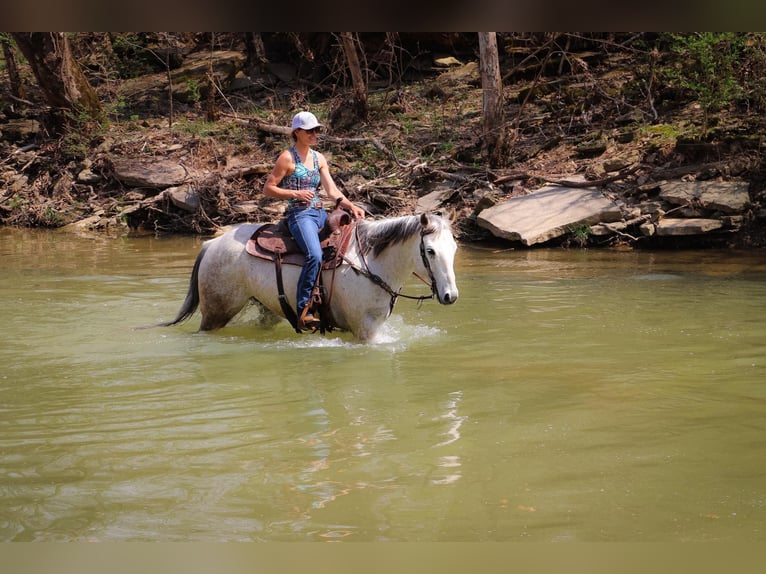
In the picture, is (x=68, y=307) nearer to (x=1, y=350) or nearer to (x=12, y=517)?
(x=1, y=350)

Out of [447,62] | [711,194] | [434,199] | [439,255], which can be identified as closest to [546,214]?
[434,199]

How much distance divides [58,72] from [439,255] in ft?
52.6

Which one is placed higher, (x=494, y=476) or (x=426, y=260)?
(x=426, y=260)

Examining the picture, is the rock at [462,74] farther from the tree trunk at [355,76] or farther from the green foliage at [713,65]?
the green foliage at [713,65]

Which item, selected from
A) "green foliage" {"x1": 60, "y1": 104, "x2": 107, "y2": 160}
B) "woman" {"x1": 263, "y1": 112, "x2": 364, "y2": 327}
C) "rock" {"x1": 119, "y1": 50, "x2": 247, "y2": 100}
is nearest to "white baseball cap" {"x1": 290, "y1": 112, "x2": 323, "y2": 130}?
"woman" {"x1": 263, "y1": 112, "x2": 364, "y2": 327}

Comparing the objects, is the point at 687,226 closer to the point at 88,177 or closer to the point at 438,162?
the point at 438,162

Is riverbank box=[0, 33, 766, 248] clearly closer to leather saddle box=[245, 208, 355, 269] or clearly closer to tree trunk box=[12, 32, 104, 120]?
tree trunk box=[12, 32, 104, 120]

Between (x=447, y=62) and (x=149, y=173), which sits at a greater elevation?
(x=447, y=62)

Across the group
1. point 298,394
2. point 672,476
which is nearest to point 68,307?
point 298,394

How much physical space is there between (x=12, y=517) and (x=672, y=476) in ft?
11.0

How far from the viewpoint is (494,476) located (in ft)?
14.8

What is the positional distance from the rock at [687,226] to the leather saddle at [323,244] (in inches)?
302

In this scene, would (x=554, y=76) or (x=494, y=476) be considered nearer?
(x=494, y=476)

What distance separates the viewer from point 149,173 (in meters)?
18.3
